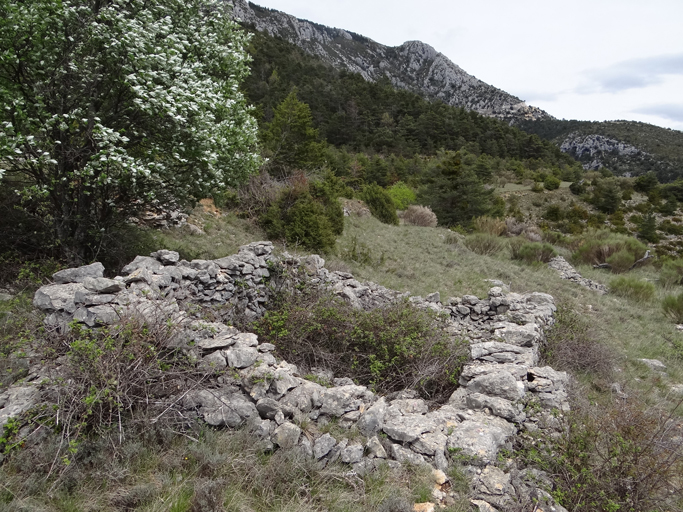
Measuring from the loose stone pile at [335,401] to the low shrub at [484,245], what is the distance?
9426 millimetres

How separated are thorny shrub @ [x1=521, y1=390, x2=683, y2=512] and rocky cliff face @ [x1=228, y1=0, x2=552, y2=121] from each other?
79623 millimetres

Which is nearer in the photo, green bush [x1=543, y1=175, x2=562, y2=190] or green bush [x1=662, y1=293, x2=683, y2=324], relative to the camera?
green bush [x1=662, y1=293, x2=683, y2=324]

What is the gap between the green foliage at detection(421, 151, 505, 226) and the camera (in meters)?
21.7

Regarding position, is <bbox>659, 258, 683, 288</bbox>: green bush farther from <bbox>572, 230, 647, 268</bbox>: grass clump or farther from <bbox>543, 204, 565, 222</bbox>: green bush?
<bbox>543, 204, 565, 222</bbox>: green bush

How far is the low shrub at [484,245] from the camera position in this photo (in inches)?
548

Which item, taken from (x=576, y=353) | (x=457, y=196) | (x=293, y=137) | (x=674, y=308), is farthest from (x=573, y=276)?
(x=293, y=137)

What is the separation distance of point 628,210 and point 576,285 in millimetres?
26007

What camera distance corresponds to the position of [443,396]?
4.34 meters

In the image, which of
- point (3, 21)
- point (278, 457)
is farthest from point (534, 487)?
point (3, 21)

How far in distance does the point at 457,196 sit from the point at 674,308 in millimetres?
14152

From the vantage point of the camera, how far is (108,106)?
554cm

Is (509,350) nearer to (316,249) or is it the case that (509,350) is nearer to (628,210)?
(316,249)

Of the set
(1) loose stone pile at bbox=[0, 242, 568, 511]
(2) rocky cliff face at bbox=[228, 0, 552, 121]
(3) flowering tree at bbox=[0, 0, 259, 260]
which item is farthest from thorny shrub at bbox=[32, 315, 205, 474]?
(2) rocky cliff face at bbox=[228, 0, 552, 121]

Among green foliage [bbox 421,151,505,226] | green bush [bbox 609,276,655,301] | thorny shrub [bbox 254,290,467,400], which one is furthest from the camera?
green foliage [bbox 421,151,505,226]
